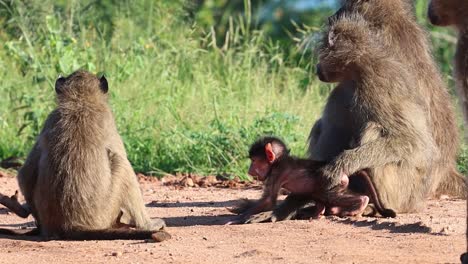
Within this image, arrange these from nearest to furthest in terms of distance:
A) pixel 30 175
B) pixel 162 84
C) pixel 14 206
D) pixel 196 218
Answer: pixel 30 175 < pixel 14 206 < pixel 196 218 < pixel 162 84

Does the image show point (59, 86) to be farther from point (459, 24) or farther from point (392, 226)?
point (459, 24)

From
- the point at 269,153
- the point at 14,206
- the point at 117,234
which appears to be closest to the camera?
the point at 117,234

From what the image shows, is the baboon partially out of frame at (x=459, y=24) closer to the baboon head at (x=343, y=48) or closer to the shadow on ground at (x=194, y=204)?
the baboon head at (x=343, y=48)

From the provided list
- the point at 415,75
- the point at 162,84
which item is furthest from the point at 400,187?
the point at 162,84

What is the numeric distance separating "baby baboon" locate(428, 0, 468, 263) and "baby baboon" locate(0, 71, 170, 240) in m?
1.88

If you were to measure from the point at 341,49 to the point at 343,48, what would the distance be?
0.01m

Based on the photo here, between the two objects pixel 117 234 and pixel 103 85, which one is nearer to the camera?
pixel 117 234

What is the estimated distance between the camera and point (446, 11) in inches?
229

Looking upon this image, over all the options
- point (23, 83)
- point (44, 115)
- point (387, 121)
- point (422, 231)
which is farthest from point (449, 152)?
point (23, 83)

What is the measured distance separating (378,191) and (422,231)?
0.63 meters

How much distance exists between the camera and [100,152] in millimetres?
6113

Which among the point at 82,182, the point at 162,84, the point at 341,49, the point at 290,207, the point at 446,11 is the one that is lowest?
the point at 290,207

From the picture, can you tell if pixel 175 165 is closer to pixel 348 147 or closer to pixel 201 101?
pixel 201 101

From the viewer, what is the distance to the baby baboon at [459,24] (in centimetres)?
506
